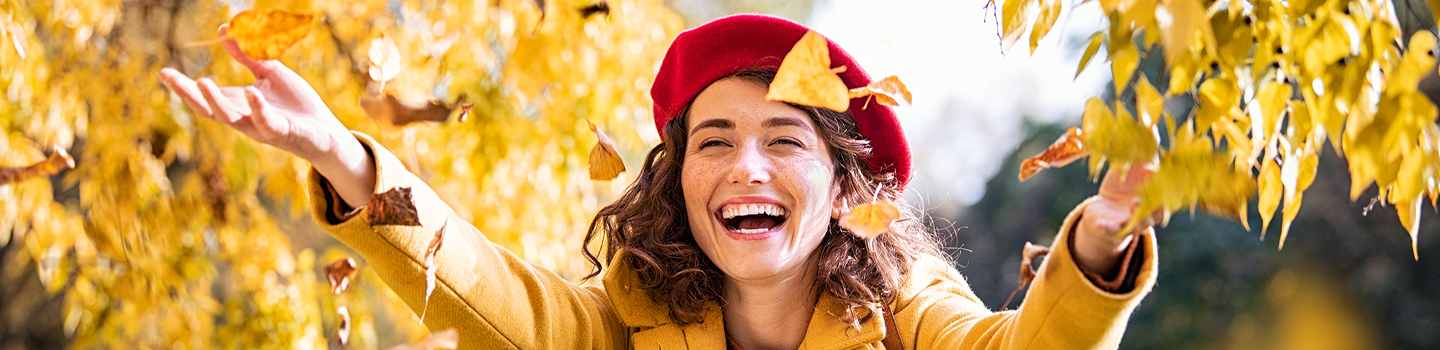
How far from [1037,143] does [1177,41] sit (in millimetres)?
7556

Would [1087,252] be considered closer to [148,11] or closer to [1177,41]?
[1177,41]

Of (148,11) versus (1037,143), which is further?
(1037,143)

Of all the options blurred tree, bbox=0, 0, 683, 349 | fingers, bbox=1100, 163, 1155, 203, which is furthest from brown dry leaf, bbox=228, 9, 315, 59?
blurred tree, bbox=0, 0, 683, 349

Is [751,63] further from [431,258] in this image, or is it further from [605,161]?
[431,258]

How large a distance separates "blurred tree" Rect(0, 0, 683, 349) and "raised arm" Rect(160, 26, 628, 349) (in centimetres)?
106

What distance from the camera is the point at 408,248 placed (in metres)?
1.01

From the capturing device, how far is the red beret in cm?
137

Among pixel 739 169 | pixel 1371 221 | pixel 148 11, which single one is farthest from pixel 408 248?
pixel 1371 221

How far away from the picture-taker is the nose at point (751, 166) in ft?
4.23

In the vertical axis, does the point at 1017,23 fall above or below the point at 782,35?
above

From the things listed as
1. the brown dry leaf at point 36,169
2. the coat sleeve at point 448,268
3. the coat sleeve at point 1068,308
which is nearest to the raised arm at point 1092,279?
the coat sleeve at point 1068,308

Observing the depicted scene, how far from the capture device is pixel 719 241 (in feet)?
4.47

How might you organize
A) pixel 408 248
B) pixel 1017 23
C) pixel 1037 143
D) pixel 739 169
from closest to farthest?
pixel 1017 23 → pixel 408 248 → pixel 739 169 → pixel 1037 143

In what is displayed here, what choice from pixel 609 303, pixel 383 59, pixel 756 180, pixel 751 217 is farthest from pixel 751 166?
pixel 383 59
